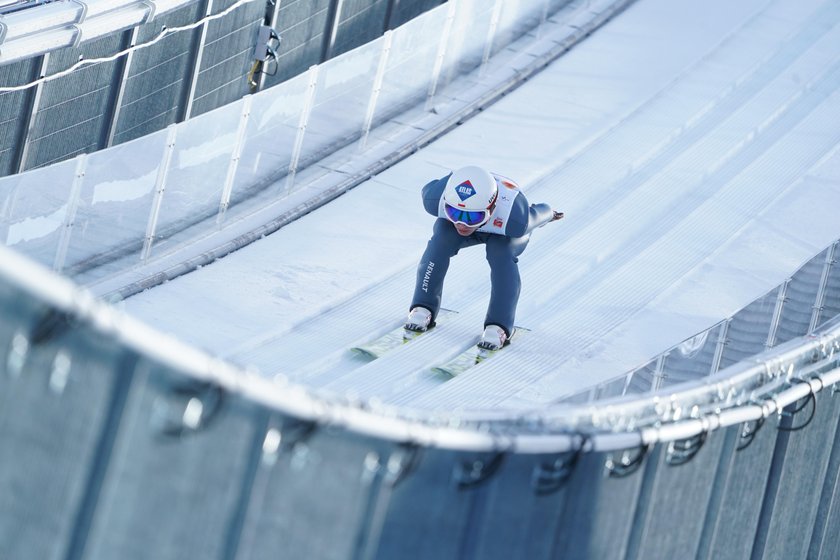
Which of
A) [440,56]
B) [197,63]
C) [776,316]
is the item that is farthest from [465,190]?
[197,63]

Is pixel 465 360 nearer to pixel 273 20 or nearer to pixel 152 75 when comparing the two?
pixel 152 75

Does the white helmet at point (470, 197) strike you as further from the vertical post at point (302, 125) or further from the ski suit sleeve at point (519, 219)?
the vertical post at point (302, 125)

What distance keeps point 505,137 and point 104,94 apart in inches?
116

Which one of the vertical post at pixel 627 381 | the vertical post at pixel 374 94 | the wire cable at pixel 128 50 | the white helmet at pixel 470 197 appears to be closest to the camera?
the vertical post at pixel 627 381

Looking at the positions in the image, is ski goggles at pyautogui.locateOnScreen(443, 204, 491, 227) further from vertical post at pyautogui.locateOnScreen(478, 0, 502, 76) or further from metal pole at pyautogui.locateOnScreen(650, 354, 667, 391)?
vertical post at pyautogui.locateOnScreen(478, 0, 502, 76)

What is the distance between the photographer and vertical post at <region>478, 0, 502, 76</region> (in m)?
13.2

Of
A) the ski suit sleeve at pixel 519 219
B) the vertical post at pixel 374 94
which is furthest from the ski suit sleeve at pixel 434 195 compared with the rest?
the vertical post at pixel 374 94

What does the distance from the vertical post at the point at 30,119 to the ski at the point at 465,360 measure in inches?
148

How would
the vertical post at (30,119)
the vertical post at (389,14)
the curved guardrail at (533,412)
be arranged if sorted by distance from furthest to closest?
the vertical post at (389,14)
the vertical post at (30,119)
the curved guardrail at (533,412)

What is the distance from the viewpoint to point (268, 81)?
1389cm

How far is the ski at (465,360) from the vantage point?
339 inches

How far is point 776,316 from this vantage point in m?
7.98

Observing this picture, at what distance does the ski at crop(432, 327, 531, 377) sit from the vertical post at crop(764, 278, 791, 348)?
160 cm

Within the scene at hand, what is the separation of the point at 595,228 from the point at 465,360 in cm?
233
